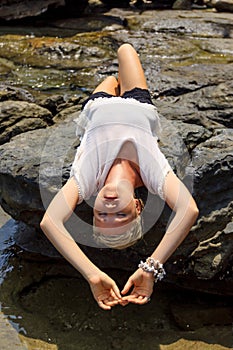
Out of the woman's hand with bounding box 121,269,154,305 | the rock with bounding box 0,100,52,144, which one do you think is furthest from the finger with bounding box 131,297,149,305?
the rock with bounding box 0,100,52,144

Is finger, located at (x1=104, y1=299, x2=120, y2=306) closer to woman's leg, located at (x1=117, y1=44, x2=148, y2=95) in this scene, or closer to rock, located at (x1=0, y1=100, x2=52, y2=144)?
woman's leg, located at (x1=117, y1=44, x2=148, y2=95)

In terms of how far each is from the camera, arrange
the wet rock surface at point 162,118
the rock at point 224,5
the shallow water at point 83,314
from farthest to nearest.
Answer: the rock at point 224,5 < the wet rock surface at point 162,118 < the shallow water at point 83,314

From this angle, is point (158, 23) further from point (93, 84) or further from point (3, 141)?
point (3, 141)

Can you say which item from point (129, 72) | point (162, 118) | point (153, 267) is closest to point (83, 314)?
point (153, 267)

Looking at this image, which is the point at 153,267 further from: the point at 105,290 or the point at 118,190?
the point at 118,190

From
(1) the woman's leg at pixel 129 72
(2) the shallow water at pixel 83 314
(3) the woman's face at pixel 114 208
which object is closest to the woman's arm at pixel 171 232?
(3) the woman's face at pixel 114 208

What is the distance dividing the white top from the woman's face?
8.6 inches

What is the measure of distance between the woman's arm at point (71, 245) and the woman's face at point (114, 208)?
185 millimetres

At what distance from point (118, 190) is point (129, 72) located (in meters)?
1.66

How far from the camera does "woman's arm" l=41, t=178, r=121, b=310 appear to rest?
338 centimetres

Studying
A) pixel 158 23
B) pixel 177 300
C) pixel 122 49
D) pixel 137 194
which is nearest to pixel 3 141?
pixel 122 49

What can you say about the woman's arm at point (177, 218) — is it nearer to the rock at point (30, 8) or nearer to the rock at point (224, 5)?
the rock at point (30, 8)

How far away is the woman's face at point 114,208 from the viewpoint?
11.6 ft

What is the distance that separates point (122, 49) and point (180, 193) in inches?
80.5
